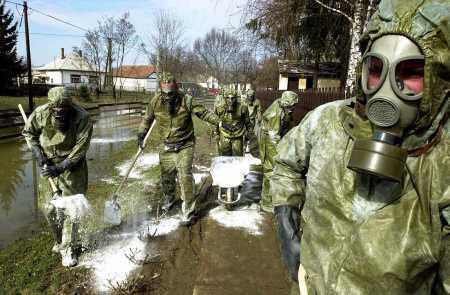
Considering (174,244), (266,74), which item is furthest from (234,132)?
(266,74)

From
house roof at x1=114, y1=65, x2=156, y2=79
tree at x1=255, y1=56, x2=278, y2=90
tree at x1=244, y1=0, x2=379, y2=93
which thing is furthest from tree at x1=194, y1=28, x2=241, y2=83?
tree at x1=244, y1=0, x2=379, y2=93

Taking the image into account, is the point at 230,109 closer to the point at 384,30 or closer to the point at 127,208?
the point at 127,208

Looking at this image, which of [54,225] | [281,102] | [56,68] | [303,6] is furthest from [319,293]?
[56,68]

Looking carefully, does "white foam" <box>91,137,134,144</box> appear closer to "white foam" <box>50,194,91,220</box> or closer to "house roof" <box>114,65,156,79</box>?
"white foam" <box>50,194,91,220</box>

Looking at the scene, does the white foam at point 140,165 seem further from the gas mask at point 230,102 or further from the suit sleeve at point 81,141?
the suit sleeve at point 81,141

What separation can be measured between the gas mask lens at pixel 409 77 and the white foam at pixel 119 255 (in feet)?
10.1

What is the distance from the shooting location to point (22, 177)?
7605 mm

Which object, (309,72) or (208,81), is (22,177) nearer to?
(309,72)

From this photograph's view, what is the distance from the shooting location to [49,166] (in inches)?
137

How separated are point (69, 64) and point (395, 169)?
70313mm

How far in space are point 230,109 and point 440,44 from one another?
5.49m

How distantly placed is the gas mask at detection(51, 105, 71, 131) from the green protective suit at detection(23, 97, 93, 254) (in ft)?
0.15

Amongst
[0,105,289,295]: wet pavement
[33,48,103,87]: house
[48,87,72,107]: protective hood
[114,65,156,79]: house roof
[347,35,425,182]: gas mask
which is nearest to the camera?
[347,35,425,182]: gas mask

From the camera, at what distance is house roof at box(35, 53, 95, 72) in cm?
6162
